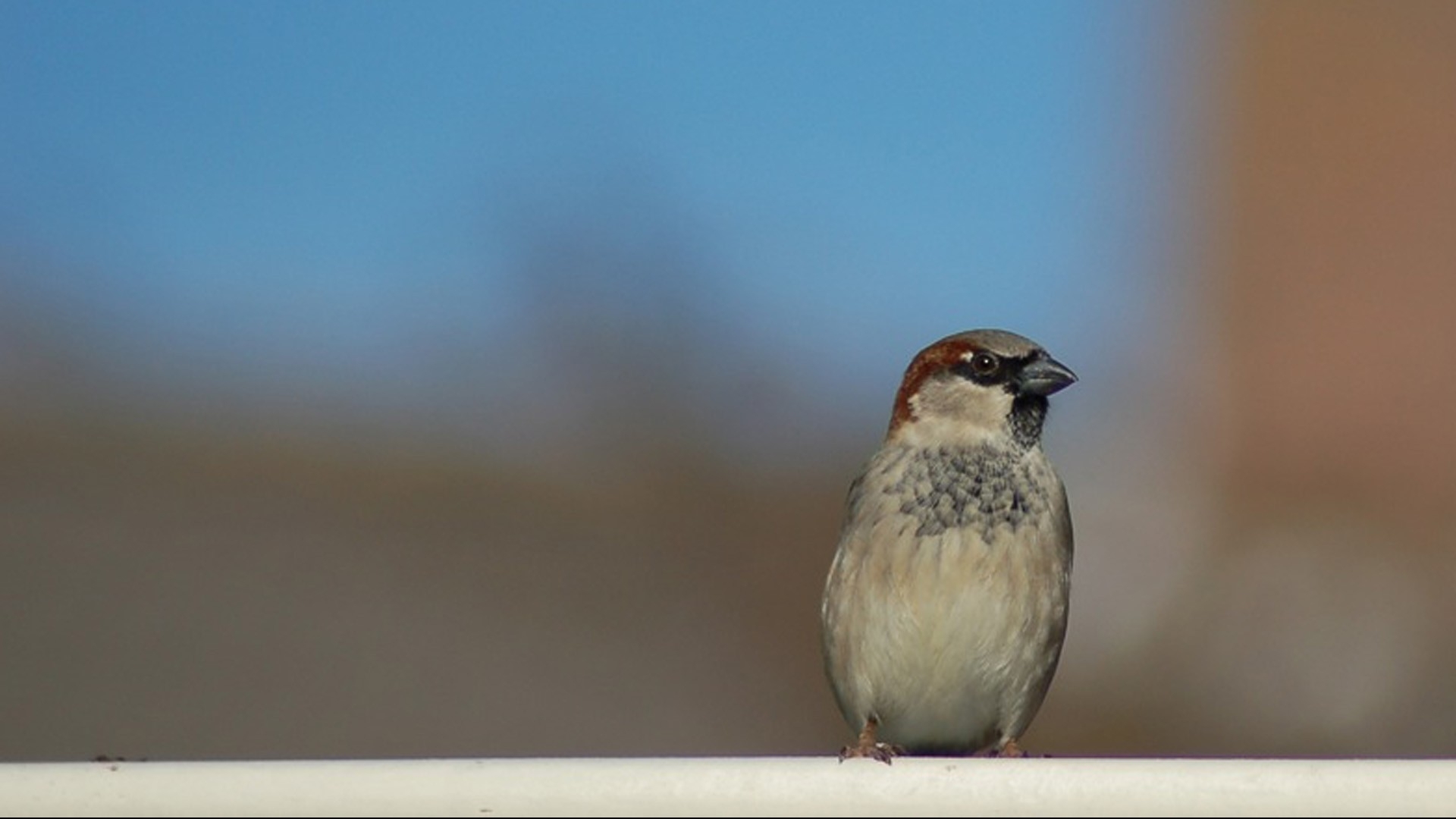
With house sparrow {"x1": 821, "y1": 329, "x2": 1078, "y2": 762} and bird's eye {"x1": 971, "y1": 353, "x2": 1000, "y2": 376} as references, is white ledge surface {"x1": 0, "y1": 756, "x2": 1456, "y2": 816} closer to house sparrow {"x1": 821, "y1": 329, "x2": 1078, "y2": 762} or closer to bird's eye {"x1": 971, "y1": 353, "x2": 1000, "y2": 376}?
house sparrow {"x1": 821, "y1": 329, "x2": 1078, "y2": 762}

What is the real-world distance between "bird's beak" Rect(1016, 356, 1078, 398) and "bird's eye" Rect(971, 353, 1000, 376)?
0.03 metres

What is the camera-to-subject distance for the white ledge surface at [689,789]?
1.29 m

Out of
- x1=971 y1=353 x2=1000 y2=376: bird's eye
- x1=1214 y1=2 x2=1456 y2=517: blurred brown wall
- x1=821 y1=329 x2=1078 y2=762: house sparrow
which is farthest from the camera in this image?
x1=1214 y1=2 x2=1456 y2=517: blurred brown wall

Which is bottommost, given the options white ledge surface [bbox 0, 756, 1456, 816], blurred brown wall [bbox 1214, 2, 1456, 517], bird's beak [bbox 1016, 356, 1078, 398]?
blurred brown wall [bbox 1214, 2, 1456, 517]

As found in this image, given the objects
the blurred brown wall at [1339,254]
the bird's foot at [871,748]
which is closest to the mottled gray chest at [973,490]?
the bird's foot at [871,748]

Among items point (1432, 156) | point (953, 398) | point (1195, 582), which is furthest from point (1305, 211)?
point (953, 398)

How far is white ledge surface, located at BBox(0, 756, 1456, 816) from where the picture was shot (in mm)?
1288

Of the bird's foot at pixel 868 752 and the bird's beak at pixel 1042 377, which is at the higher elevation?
the bird's beak at pixel 1042 377

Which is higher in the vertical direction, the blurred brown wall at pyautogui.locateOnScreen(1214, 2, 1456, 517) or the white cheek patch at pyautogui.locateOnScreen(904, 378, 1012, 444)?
the white cheek patch at pyautogui.locateOnScreen(904, 378, 1012, 444)

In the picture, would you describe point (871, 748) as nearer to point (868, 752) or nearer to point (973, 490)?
point (868, 752)

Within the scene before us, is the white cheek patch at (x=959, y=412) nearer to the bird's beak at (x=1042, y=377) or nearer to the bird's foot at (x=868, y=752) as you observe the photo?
the bird's beak at (x=1042, y=377)

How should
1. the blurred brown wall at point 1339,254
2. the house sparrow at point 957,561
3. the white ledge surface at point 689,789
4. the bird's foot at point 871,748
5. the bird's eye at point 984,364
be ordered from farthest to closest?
the blurred brown wall at point 1339,254, the bird's eye at point 984,364, the house sparrow at point 957,561, the bird's foot at point 871,748, the white ledge surface at point 689,789

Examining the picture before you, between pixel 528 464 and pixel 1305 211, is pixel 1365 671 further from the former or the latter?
pixel 1305 211

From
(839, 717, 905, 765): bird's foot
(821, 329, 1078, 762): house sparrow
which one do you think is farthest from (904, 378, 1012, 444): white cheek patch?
(839, 717, 905, 765): bird's foot
